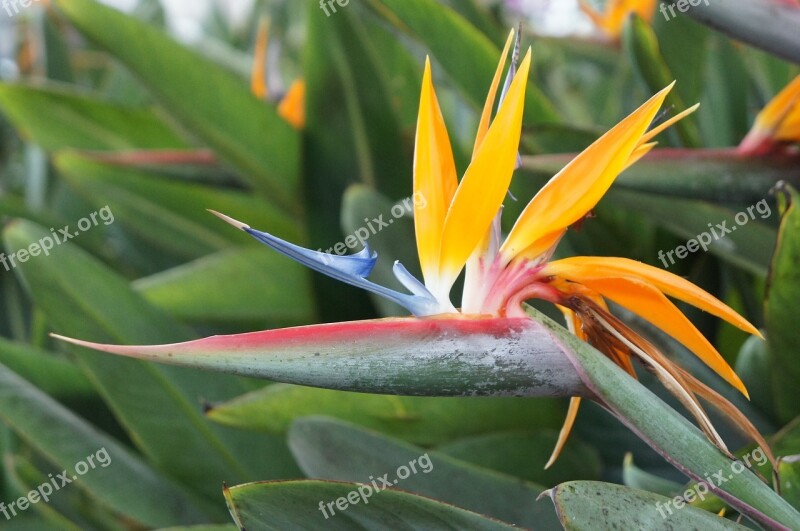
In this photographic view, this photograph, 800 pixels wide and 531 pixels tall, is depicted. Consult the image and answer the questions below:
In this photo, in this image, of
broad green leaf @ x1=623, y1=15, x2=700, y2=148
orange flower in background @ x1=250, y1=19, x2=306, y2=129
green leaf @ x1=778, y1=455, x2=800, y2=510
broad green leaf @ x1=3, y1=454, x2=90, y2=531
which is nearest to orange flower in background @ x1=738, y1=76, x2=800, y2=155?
broad green leaf @ x1=623, y1=15, x2=700, y2=148

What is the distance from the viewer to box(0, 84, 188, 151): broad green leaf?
1057 mm

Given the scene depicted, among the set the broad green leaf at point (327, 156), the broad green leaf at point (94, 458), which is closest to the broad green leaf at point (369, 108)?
the broad green leaf at point (327, 156)

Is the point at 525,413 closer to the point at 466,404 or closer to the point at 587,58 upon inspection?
the point at 466,404

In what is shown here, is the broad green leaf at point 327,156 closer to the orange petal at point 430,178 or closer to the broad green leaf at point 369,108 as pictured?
the broad green leaf at point 369,108

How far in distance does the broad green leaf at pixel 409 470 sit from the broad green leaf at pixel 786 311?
0.18m

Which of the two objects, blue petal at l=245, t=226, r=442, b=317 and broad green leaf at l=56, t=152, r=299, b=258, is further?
broad green leaf at l=56, t=152, r=299, b=258

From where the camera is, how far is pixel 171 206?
3.52ft

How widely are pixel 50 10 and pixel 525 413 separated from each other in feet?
3.66

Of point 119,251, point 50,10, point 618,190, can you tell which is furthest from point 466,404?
point 50,10

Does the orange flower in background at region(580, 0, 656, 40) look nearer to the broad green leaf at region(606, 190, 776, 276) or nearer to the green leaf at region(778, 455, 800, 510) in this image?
the broad green leaf at region(606, 190, 776, 276)

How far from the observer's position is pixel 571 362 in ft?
1.09

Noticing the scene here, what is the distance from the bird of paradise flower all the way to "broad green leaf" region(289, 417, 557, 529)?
0.19 meters

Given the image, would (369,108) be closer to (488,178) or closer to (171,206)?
(171,206)

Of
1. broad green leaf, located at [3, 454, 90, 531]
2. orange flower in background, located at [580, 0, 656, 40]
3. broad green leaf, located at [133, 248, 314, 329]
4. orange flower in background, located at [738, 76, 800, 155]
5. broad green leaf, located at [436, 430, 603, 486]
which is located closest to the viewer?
orange flower in background, located at [738, 76, 800, 155]
